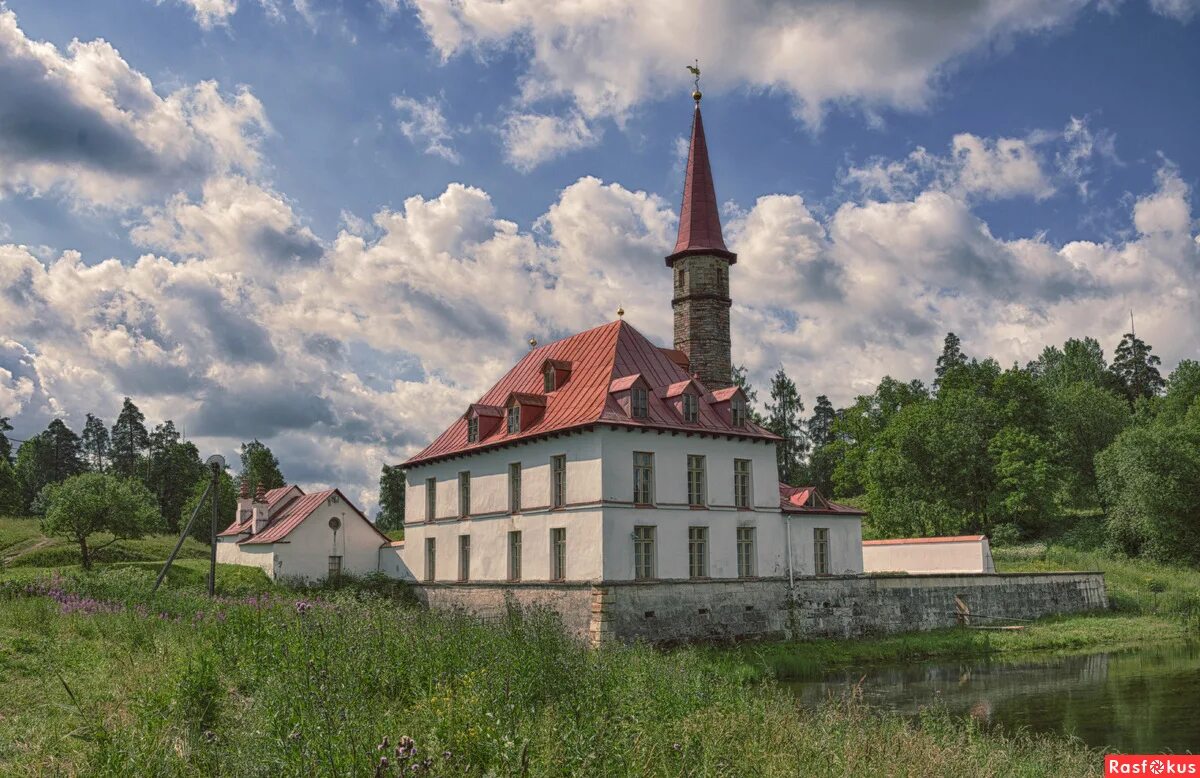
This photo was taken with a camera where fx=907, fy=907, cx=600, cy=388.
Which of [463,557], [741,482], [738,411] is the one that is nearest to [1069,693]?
[741,482]

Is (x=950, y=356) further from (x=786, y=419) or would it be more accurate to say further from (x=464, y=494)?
(x=464, y=494)

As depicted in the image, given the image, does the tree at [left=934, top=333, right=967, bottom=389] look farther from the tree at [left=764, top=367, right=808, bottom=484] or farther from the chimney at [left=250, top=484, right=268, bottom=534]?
the chimney at [left=250, top=484, right=268, bottom=534]

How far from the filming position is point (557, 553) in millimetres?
28422

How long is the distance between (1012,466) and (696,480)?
30.8 m

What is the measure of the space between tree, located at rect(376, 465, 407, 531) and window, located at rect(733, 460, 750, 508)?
5486 cm

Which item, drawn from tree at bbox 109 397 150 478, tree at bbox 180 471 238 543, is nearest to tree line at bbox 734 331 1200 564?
tree at bbox 180 471 238 543

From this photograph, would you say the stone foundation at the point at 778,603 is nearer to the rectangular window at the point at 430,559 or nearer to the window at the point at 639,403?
the rectangular window at the point at 430,559

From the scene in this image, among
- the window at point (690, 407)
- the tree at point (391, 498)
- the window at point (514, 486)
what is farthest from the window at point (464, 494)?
the tree at point (391, 498)

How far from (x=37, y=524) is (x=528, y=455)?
142ft

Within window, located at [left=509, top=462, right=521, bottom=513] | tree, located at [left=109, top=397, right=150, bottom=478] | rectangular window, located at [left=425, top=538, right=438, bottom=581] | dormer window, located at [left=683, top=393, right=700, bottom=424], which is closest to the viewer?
dormer window, located at [left=683, top=393, right=700, bottom=424]

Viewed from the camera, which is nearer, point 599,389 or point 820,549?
point 599,389

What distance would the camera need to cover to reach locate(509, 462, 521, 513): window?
3069cm

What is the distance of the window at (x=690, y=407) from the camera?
95.4 feet

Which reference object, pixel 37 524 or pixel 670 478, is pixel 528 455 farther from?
pixel 37 524
